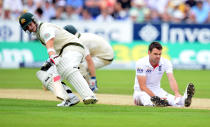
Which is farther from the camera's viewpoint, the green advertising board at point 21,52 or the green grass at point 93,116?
the green advertising board at point 21,52

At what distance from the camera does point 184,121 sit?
8453 mm

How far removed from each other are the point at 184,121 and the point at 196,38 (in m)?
15.9

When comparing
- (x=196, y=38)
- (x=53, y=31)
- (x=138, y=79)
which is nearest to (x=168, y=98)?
(x=138, y=79)

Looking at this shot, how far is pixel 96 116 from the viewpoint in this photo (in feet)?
29.4

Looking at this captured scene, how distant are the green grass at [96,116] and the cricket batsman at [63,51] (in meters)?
0.36

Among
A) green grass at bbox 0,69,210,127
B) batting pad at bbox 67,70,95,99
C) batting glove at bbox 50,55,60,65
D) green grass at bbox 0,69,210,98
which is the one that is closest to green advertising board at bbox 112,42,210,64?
green grass at bbox 0,69,210,98

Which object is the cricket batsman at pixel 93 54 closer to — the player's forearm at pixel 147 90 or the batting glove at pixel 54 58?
the player's forearm at pixel 147 90

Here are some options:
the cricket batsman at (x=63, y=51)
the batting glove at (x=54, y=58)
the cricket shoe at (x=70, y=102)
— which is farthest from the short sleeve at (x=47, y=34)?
the cricket shoe at (x=70, y=102)

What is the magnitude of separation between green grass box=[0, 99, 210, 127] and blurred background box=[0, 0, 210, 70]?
474 inches

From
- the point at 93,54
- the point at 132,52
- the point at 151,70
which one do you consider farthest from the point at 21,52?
the point at 151,70

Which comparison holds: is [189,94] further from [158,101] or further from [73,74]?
[73,74]

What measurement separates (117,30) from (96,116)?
14.7 metres

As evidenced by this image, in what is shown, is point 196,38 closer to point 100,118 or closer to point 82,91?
point 82,91

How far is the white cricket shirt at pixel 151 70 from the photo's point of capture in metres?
11.2
